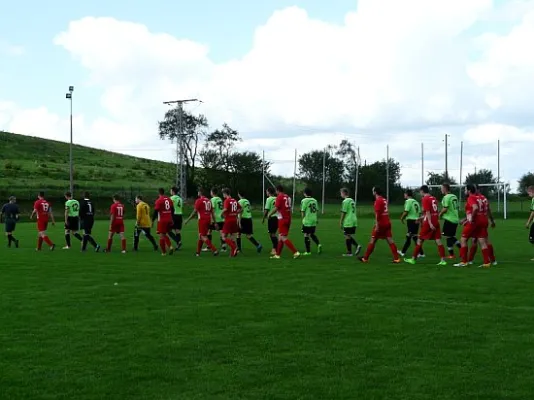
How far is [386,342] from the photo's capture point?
8414 millimetres

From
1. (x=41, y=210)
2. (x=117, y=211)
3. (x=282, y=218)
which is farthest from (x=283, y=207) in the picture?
(x=41, y=210)

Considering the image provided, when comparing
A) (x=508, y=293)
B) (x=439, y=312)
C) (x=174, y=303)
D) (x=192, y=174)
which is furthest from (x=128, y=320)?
(x=192, y=174)

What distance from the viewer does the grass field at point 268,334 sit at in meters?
6.71

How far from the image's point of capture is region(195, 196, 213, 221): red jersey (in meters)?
20.2

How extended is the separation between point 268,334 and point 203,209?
11.5 m

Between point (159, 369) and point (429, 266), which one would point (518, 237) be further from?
point (159, 369)

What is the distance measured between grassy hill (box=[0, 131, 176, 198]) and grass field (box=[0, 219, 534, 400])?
60.6m

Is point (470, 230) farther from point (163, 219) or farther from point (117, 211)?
point (117, 211)

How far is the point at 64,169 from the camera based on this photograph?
3787 inches

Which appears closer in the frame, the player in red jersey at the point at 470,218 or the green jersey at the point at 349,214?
the player in red jersey at the point at 470,218

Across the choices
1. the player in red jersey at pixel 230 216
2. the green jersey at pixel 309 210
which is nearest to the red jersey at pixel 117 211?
the player in red jersey at pixel 230 216

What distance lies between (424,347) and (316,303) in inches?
131

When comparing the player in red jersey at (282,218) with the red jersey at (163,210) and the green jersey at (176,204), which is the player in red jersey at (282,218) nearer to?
the red jersey at (163,210)

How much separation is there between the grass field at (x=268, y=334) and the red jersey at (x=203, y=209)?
432cm
